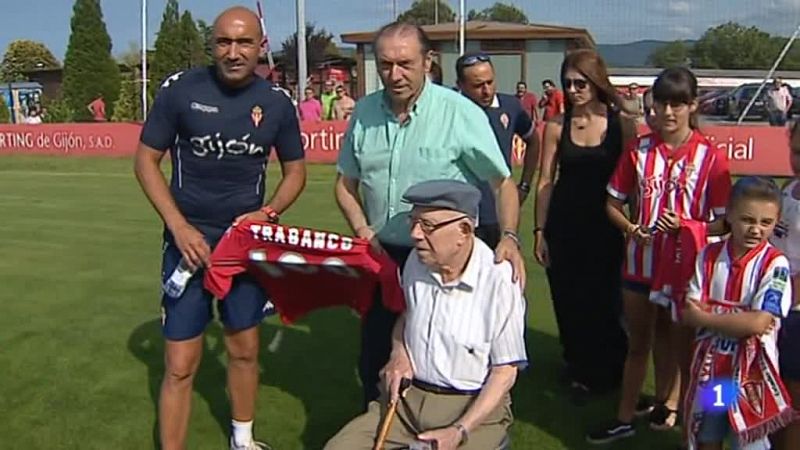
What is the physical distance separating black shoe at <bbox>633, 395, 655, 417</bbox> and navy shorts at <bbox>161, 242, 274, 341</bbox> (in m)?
1.97

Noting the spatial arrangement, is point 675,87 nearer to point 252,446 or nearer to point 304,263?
Result: point 304,263

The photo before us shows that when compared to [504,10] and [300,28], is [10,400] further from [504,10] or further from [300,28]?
[504,10]

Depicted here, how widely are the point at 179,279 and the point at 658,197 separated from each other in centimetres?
209

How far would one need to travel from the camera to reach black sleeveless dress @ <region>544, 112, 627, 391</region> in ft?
16.9

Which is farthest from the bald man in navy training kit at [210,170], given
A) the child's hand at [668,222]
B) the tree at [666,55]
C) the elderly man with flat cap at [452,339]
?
the tree at [666,55]

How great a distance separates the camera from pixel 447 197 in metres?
3.25

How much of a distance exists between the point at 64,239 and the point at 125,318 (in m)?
4.23

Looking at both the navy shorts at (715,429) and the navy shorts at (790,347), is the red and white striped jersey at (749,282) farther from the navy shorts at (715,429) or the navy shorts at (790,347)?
the navy shorts at (715,429)

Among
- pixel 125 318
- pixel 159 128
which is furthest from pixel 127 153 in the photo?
pixel 159 128

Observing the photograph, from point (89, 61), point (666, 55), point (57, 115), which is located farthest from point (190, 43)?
point (666, 55)

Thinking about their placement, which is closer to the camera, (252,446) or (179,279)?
(179,279)

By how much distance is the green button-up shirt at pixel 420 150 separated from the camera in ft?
12.6

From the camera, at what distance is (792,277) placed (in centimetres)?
360

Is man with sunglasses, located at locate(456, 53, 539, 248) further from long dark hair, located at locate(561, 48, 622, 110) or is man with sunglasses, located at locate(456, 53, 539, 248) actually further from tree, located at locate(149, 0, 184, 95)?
tree, located at locate(149, 0, 184, 95)
